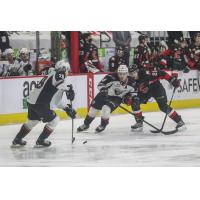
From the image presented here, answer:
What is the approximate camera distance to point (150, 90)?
12430 mm

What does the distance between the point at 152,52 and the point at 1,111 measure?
6.83ft

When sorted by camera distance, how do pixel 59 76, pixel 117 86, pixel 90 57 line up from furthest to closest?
pixel 90 57
pixel 117 86
pixel 59 76

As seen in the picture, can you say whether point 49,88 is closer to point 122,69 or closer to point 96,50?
point 122,69

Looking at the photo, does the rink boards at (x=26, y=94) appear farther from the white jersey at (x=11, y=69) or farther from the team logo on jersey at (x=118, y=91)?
the team logo on jersey at (x=118, y=91)

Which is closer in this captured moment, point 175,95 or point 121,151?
point 121,151

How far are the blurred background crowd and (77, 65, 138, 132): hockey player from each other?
0.26 m

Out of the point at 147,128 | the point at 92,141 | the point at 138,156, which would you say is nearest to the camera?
the point at 138,156

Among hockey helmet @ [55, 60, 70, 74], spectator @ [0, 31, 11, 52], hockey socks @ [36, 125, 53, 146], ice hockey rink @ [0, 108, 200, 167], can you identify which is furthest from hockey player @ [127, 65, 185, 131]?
spectator @ [0, 31, 11, 52]

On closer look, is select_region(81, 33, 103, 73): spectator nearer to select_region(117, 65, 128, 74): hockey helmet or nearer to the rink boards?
the rink boards

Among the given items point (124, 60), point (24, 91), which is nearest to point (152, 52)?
point (124, 60)

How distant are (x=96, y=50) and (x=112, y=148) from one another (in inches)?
70.1

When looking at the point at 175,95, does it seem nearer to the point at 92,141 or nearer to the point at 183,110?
the point at 183,110

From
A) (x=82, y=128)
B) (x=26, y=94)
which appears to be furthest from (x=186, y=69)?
(x=26, y=94)

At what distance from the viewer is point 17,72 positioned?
41.0ft
